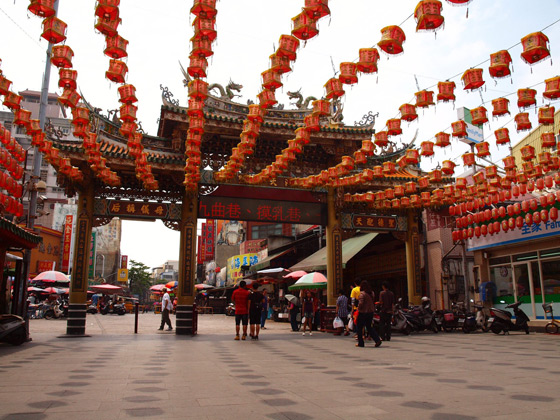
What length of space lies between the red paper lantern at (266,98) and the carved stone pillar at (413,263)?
1033 cm

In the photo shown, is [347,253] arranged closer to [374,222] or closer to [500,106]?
[374,222]

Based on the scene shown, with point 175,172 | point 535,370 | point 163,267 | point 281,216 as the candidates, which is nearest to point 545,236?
point 281,216

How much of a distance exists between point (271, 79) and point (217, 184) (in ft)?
25.2

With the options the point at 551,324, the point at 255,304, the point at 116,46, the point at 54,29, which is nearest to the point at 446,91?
the point at 116,46

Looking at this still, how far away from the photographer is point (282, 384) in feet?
18.2

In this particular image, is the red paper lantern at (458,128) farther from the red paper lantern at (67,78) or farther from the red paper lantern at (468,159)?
the red paper lantern at (67,78)

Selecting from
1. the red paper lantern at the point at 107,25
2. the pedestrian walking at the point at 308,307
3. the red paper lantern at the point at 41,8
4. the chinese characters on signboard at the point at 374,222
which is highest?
the red paper lantern at the point at 41,8

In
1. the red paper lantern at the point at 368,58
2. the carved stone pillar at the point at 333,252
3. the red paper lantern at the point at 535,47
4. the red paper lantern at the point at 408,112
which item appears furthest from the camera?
the carved stone pillar at the point at 333,252

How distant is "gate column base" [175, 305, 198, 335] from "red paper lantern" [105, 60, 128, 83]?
342 inches

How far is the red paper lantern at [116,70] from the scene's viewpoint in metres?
7.61

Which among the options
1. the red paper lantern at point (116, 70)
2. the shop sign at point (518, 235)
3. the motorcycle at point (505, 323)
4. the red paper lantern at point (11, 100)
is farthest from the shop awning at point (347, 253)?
the red paper lantern at point (116, 70)

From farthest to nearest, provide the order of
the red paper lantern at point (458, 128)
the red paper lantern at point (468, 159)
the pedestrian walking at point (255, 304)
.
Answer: the red paper lantern at point (468, 159), the pedestrian walking at point (255, 304), the red paper lantern at point (458, 128)

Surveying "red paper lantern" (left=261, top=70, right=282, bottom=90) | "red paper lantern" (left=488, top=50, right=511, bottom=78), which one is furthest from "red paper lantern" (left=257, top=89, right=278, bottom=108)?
"red paper lantern" (left=488, top=50, right=511, bottom=78)

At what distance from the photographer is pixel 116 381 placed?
5734 millimetres
